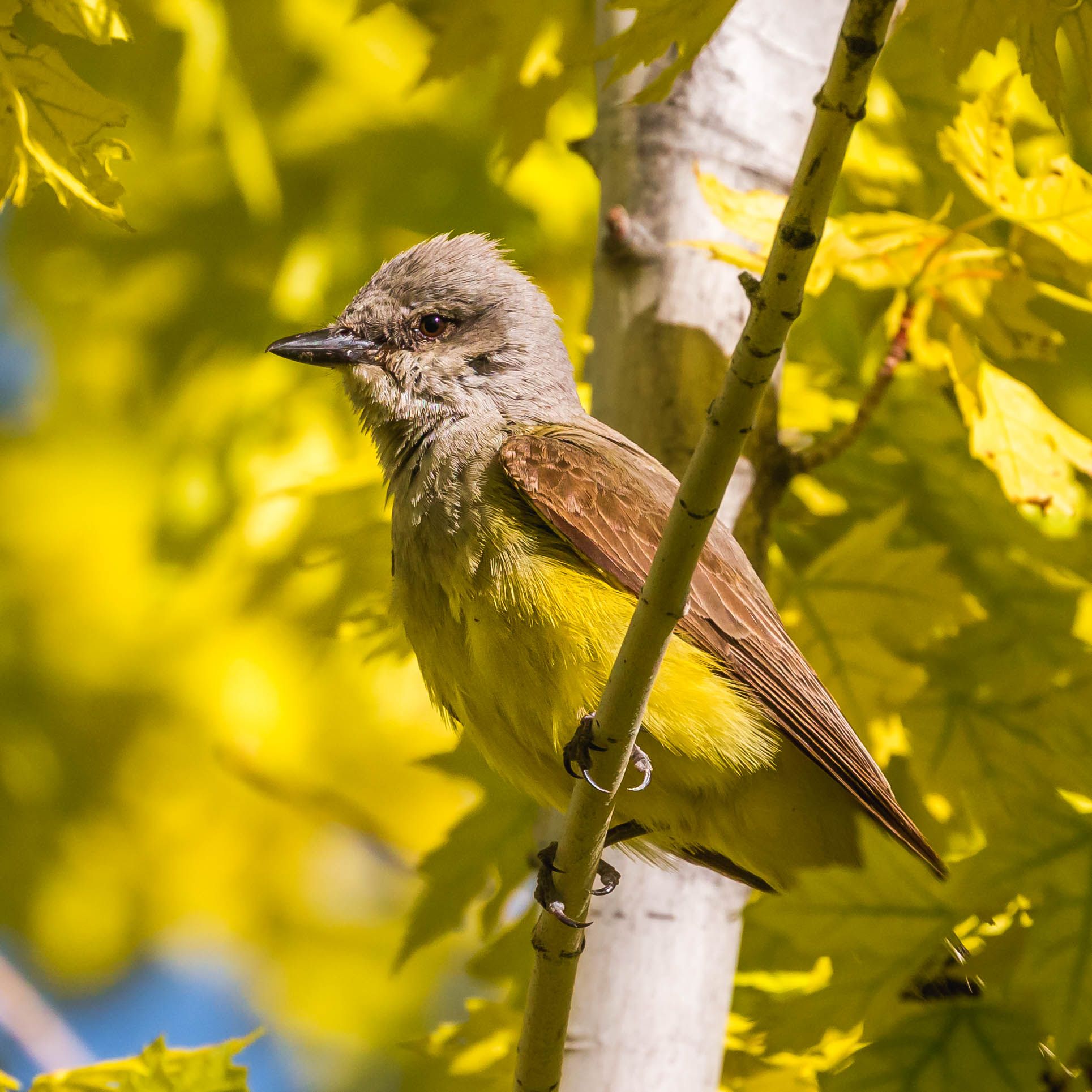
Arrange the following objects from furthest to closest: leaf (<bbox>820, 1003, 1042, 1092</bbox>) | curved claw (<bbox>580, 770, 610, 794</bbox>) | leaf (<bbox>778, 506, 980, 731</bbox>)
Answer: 1. leaf (<bbox>778, 506, 980, 731</bbox>)
2. leaf (<bbox>820, 1003, 1042, 1092</bbox>)
3. curved claw (<bbox>580, 770, 610, 794</bbox>)

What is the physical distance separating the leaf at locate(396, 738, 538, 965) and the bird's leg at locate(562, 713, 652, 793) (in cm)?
94

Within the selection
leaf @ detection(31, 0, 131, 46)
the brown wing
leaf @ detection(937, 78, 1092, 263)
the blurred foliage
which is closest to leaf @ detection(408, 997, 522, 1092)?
the blurred foliage

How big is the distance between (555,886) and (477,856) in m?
1.17

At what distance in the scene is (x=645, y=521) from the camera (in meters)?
3.14

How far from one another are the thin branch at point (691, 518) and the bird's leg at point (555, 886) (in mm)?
17

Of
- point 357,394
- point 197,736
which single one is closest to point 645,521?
point 357,394

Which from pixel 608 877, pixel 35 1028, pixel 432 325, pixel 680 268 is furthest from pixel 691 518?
pixel 35 1028

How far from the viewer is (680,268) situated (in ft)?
12.1

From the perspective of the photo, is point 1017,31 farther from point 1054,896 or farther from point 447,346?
point 447,346

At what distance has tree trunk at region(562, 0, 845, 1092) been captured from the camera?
3.32 meters

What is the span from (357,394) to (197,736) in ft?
5.71

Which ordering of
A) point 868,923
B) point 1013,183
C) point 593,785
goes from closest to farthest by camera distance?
point 593,785, point 868,923, point 1013,183

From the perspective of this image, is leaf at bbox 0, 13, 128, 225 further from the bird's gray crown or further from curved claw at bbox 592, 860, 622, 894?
curved claw at bbox 592, 860, 622, 894

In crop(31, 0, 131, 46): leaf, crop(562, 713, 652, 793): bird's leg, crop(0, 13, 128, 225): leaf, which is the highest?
crop(31, 0, 131, 46): leaf
